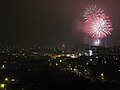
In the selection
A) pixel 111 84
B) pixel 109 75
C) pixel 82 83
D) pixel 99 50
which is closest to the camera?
pixel 111 84

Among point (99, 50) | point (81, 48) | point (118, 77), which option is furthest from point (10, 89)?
point (81, 48)

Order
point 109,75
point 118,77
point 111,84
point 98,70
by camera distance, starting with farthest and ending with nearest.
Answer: point 98,70 → point 109,75 → point 118,77 → point 111,84

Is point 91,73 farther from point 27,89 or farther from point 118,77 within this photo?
point 27,89

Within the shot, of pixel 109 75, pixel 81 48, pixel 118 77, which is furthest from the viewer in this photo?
pixel 81 48

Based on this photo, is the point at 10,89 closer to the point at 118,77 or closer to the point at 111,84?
the point at 111,84

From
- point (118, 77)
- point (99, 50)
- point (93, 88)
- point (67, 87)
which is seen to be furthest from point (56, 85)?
point (99, 50)

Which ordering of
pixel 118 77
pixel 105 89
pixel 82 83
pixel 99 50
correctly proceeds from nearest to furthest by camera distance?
1. pixel 105 89
2. pixel 82 83
3. pixel 118 77
4. pixel 99 50

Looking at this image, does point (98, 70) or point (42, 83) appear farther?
point (98, 70)

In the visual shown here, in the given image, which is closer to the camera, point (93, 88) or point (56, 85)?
point (93, 88)
